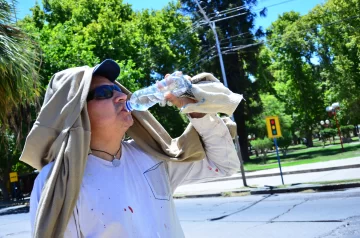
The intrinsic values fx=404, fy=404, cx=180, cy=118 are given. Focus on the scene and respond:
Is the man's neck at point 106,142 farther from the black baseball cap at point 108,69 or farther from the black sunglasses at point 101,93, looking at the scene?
the black baseball cap at point 108,69

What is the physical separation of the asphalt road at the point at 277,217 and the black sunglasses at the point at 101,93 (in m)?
5.57

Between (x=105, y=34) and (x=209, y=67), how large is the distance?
7661 mm

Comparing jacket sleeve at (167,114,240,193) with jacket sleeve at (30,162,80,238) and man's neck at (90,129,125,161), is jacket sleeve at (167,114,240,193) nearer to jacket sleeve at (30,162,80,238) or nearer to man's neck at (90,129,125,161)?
man's neck at (90,129,125,161)

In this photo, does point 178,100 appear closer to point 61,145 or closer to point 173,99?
point 173,99

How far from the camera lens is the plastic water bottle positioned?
1.94m

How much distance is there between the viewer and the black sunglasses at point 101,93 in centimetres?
200

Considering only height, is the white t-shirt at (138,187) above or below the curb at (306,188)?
above

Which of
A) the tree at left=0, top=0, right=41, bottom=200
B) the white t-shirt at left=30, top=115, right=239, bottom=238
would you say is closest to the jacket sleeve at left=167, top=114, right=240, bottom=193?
the white t-shirt at left=30, top=115, right=239, bottom=238

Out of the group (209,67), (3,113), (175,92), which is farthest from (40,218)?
(209,67)

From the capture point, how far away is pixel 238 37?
29344mm

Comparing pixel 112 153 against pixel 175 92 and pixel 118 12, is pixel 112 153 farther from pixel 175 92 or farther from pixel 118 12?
pixel 118 12

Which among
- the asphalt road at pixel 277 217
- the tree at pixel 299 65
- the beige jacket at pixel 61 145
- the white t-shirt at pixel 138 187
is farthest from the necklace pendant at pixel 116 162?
the tree at pixel 299 65

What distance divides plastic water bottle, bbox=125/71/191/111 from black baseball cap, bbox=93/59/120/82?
162 mm

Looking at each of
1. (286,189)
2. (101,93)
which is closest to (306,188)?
(286,189)
